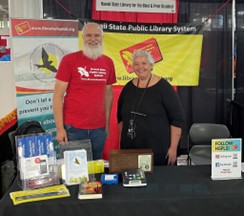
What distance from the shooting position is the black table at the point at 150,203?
4.51ft

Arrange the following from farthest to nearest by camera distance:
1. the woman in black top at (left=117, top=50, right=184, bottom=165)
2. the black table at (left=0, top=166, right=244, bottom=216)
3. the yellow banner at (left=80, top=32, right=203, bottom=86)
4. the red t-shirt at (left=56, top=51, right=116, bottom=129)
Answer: the yellow banner at (left=80, top=32, right=203, bottom=86) → the red t-shirt at (left=56, top=51, right=116, bottom=129) → the woman in black top at (left=117, top=50, right=184, bottom=165) → the black table at (left=0, top=166, right=244, bottom=216)

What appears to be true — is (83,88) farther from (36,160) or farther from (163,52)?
(163,52)

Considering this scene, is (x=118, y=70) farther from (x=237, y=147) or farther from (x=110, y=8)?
(x=237, y=147)

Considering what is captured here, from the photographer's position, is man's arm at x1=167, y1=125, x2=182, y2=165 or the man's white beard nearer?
man's arm at x1=167, y1=125, x2=182, y2=165

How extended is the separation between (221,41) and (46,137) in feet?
9.80

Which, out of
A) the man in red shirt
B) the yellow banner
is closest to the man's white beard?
the man in red shirt

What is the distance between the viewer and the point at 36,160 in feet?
4.84

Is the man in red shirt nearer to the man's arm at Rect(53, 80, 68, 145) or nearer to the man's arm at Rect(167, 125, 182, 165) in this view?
the man's arm at Rect(53, 80, 68, 145)

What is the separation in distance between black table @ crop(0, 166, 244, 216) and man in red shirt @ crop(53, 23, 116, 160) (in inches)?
34.5

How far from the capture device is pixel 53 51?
10.6 feet

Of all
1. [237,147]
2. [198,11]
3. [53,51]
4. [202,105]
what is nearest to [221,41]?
[198,11]

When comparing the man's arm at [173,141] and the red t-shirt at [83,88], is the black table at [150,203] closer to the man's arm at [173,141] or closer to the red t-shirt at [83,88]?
the man's arm at [173,141]

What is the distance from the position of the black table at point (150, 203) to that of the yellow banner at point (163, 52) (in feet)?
7.62

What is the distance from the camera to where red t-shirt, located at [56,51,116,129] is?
7.55 feet
